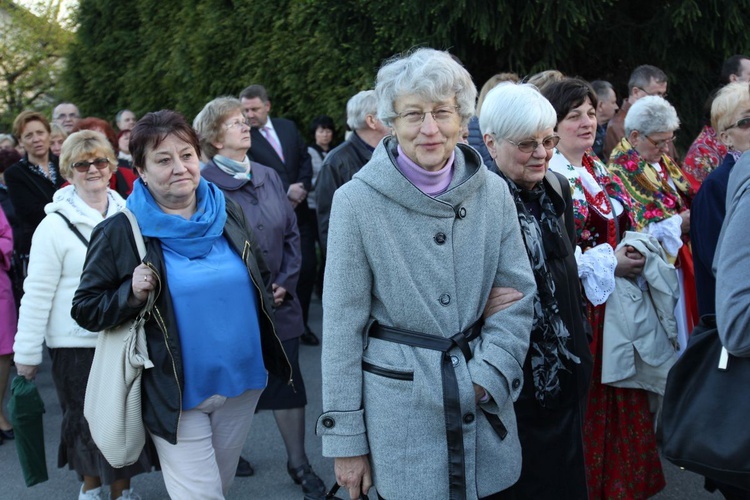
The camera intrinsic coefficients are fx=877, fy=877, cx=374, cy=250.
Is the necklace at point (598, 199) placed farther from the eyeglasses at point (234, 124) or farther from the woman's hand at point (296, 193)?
the woman's hand at point (296, 193)

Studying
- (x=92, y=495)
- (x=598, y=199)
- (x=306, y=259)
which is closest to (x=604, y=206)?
(x=598, y=199)

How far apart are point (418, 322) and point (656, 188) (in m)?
2.57

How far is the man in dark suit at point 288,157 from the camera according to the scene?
7691 mm

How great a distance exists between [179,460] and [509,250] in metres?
1.65

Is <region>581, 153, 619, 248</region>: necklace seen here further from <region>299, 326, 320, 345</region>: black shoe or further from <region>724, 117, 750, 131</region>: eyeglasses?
<region>299, 326, 320, 345</region>: black shoe

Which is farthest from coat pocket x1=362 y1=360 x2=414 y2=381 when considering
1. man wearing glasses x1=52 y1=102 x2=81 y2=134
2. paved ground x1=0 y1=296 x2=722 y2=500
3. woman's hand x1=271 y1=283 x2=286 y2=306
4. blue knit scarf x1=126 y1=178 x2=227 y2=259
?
man wearing glasses x1=52 y1=102 x2=81 y2=134

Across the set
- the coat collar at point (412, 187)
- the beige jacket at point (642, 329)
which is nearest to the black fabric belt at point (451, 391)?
the coat collar at point (412, 187)

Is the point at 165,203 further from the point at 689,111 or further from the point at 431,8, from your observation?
the point at 689,111

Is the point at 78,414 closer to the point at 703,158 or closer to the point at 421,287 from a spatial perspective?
the point at 421,287

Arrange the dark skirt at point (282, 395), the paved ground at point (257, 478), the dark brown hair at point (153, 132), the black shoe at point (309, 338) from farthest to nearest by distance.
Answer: the black shoe at point (309, 338) → the paved ground at point (257, 478) → the dark skirt at point (282, 395) → the dark brown hair at point (153, 132)

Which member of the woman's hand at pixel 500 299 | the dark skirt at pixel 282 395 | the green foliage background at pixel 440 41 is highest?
the green foliage background at pixel 440 41

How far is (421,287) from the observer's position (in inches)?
104

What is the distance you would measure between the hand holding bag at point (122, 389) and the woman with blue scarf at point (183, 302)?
0.12ft

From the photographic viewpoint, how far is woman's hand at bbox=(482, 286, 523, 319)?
2.79 meters
